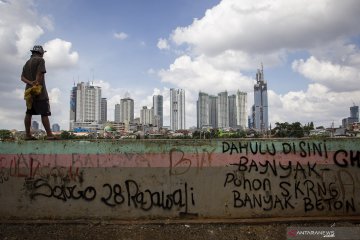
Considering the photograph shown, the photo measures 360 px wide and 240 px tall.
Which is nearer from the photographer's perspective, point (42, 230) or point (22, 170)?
point (42, 230)

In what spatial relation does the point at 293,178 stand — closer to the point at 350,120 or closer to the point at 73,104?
the point at 350,120

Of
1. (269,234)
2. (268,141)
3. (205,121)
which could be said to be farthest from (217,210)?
(205,121)

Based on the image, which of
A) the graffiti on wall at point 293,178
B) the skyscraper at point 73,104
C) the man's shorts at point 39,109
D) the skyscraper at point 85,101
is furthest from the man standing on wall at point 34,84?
the skyscraper at point 73,104

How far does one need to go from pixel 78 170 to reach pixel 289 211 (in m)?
4.20

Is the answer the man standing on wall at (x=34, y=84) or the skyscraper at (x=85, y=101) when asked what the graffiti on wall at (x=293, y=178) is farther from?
the skyscraper at (x=85, y=101)

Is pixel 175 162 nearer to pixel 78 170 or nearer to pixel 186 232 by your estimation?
pixel 186 232

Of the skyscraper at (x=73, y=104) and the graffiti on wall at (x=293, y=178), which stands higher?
the skyscraper at (x=73, y=104)

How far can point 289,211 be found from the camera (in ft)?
23.0

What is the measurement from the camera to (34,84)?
7.35 metres

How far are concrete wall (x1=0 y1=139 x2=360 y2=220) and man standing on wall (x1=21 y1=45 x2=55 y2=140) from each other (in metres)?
0.76

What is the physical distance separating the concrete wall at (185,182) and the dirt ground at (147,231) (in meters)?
0.33

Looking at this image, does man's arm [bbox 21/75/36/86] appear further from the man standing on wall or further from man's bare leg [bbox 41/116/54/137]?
man's bare leg [bbox 41/116/54/137]

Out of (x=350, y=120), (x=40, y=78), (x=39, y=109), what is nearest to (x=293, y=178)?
(x=39, y=109)

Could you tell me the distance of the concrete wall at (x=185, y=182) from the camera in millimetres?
6996
